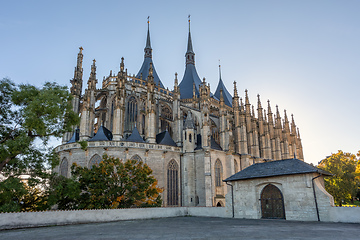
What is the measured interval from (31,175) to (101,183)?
5525 mm

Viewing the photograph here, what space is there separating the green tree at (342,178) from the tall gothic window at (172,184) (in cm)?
2210

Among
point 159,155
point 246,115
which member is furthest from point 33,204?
point 246,115

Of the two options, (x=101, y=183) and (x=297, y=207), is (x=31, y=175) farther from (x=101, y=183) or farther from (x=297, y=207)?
(x=297, y=207)

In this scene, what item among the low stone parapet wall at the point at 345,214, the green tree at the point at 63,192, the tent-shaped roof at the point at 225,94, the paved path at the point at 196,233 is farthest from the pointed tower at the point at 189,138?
the tent-shaped roof at the point at 225,94

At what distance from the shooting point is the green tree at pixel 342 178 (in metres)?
37.8

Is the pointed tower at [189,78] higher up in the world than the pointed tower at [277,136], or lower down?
higher up

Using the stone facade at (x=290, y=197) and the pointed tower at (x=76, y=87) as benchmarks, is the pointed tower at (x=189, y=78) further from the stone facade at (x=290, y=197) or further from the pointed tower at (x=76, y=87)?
the stone facade at (x=290, y=197)

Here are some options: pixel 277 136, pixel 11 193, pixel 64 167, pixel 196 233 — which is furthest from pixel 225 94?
pixel 196 233

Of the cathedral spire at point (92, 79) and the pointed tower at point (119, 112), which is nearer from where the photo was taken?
the pointed tower at point (119, 112)

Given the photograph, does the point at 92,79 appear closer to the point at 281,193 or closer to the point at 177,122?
the point at 177,122

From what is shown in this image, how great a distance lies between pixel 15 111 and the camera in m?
18.5

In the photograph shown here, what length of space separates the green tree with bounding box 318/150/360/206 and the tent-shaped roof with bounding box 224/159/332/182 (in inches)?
829

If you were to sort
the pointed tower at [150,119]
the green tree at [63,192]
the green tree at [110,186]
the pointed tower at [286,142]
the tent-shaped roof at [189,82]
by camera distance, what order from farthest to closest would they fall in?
the tent-shaped roof at [189,82], the pointed tower at [286,142], the pointed tower at [150,119], the green tree at [110,186], the green tree at [63,192]

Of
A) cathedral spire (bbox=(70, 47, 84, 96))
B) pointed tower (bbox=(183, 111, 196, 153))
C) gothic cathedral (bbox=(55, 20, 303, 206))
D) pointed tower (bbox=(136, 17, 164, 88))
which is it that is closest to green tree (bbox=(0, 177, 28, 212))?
gothic cathedral (bbox=(55, 20, 303, 206))
